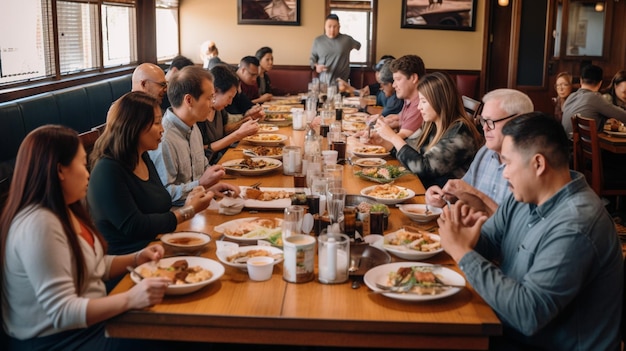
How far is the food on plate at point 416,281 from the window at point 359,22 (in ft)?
28.0

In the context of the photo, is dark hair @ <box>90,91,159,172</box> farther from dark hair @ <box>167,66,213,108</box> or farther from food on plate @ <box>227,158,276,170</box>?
food on plate @ <box>227,158,276,170</box>

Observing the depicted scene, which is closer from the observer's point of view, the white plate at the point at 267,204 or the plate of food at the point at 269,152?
the white plate at the point at 267,204

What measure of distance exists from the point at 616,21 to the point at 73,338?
32.2ft

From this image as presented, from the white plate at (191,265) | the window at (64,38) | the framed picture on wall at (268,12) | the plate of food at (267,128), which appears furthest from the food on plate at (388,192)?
the framed picture on wall at (268,12)

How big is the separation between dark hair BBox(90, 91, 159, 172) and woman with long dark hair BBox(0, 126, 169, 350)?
0.66 metres

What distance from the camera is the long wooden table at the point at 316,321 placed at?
75.3 inches

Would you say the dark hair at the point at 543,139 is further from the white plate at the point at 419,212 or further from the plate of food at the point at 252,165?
the plate of food at the point at 252,165

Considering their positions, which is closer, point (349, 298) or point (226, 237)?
point (349, 298)

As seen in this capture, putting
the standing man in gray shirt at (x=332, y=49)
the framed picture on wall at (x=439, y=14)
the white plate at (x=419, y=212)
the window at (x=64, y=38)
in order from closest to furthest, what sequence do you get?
the white plate at (x=419, y=212) < the window at (x=64, y=38) < the standing man in gray shirt at (x=332, y=49) < the framed picture on wall at (x=439, y=14)

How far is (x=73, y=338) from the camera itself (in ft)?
7.01

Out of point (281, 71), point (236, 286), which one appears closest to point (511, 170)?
point (236, 286)

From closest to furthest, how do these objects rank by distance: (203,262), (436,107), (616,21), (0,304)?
1. (0,304)
2. (203,262)
3. (436,107)
4. (616,21)

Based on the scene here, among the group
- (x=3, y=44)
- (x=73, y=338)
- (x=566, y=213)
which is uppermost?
(x=3, y=44)

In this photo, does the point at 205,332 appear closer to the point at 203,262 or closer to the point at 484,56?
the point at 203,262
